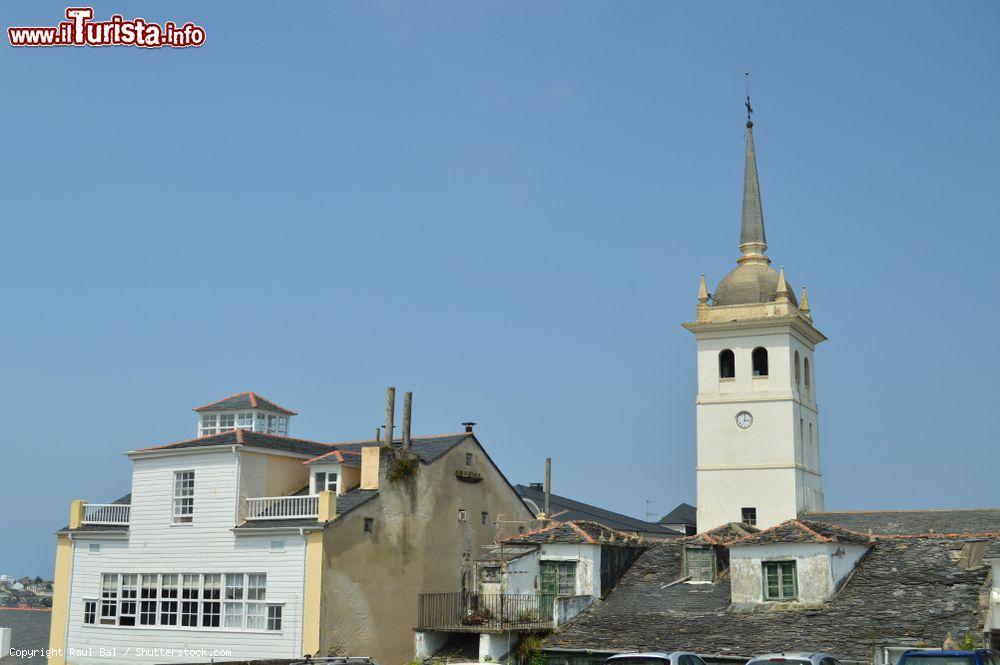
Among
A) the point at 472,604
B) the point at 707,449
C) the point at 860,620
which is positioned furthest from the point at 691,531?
the point at 860,620

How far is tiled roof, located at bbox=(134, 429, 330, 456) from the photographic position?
1758 inches

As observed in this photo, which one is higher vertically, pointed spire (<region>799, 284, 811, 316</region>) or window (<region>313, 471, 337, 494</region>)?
pointed spire (<region>799, 284, 811, 316</region>)

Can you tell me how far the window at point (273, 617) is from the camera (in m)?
41.2

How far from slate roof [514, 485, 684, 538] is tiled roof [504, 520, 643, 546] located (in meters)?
21.0

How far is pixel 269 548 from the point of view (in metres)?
42.1

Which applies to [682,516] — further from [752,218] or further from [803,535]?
[803,535]

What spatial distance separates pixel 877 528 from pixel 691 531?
28.5 meters

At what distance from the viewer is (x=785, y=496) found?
59719 millimetres

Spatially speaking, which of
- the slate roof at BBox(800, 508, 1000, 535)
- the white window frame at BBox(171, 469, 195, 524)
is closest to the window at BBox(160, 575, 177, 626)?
the white window frame at BBox(171, 469, 195, 524)

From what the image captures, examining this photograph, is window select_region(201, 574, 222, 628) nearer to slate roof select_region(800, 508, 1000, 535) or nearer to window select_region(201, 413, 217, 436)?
window select_region(201, 413, 217, 436)

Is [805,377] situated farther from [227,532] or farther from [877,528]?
[227,532]

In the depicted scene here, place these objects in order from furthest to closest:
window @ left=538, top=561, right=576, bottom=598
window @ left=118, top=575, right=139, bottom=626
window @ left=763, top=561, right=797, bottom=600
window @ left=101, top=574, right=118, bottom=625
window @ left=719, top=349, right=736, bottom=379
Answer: window @ left=719, top=349, right=736, bottom=379 → window @ left=101, top=574, right=118, bottom=625 → window @ left=118, top=575, right=139, bottom=626 → window @ left=538, top=561, right=576, bottom=598 → window @ left=763, top=561, right=797, bottom=600

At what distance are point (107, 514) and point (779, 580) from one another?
24.5 meters

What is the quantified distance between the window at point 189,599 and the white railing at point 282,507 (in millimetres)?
3085
